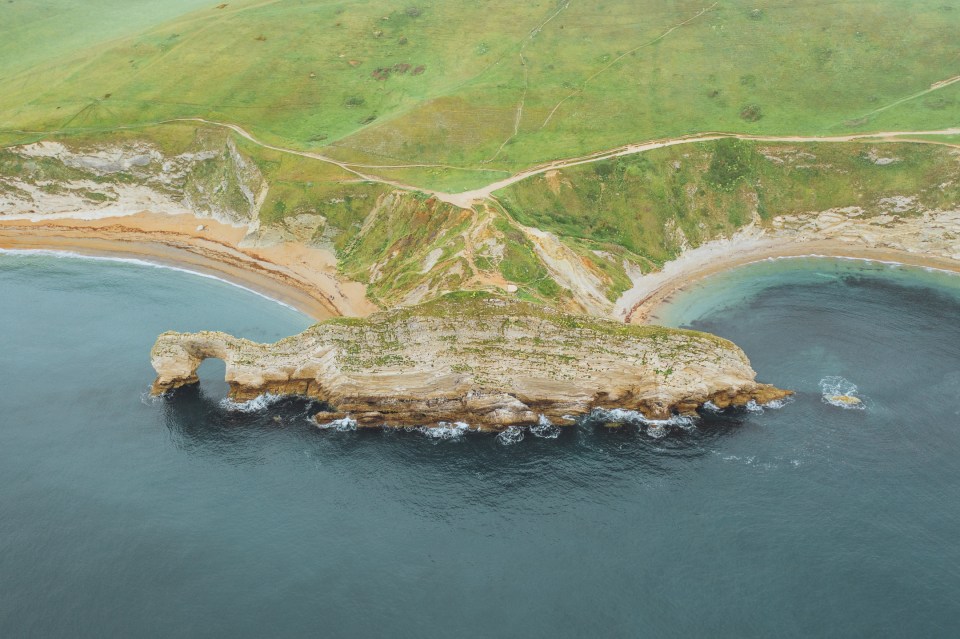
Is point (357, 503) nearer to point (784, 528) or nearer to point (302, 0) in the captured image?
point (784, 528)

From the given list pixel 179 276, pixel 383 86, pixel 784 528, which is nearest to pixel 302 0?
pixel 383 86

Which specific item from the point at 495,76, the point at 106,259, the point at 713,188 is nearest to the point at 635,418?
the point at 713,188

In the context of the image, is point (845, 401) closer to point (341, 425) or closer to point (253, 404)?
point (341, 425)

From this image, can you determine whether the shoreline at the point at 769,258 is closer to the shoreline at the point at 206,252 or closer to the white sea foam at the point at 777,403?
the white sea foam at the point at 777,403

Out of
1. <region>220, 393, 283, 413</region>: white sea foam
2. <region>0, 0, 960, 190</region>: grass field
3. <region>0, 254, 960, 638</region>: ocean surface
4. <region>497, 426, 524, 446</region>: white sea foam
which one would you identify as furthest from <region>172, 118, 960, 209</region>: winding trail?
<region>497, 426, 524, 446</region>: white sea foam

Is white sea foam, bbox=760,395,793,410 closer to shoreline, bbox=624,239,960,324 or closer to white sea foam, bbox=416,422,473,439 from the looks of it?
shoreline, bbox=624,239,960,324
